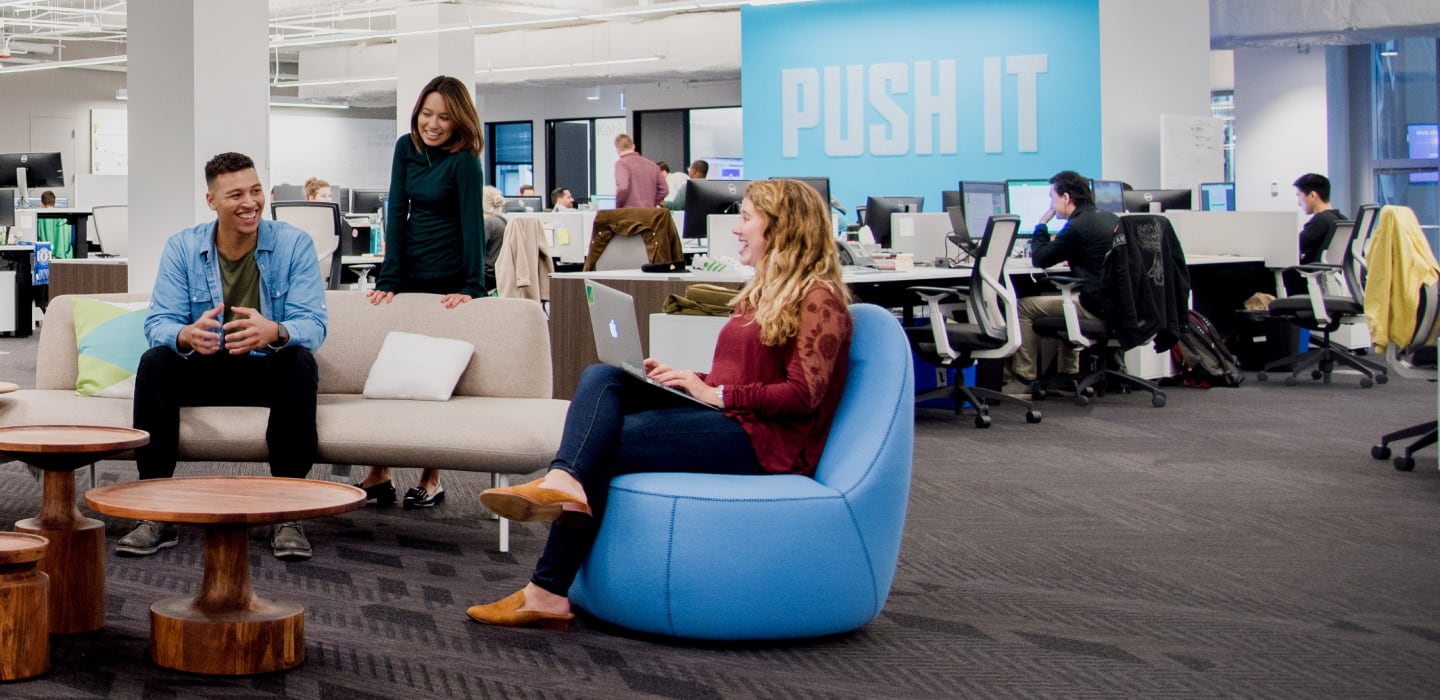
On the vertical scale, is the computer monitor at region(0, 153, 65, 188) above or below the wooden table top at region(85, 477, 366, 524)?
above

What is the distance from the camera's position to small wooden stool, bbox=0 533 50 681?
106 inches

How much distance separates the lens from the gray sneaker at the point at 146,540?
3.86 m

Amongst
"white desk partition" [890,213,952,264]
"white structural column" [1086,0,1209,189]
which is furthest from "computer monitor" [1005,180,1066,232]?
"white structural column" [1086,0,1209,189]

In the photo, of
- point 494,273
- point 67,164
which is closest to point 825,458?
point 494,273

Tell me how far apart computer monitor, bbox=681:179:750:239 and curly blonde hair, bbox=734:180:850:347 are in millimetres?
3913

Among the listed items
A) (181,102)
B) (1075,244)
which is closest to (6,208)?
(181,102)

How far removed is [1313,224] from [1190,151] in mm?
3217

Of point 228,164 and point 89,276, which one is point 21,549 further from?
point 89,276

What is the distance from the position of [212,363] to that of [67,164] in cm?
2091

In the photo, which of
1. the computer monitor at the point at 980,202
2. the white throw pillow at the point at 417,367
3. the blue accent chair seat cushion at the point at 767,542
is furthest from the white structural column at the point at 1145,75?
the blue accent chair seat cushion at the point at 767,542

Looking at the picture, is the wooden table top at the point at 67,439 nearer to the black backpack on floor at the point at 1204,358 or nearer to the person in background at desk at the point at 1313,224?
the black backpack on floor at the point at 1204,358

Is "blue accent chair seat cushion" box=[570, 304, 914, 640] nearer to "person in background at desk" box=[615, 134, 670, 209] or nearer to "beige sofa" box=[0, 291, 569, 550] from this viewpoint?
"beige sofa" box=[0, 291, 569, 550]

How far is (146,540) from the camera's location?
3.89 m

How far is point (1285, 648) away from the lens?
303 centimetres
